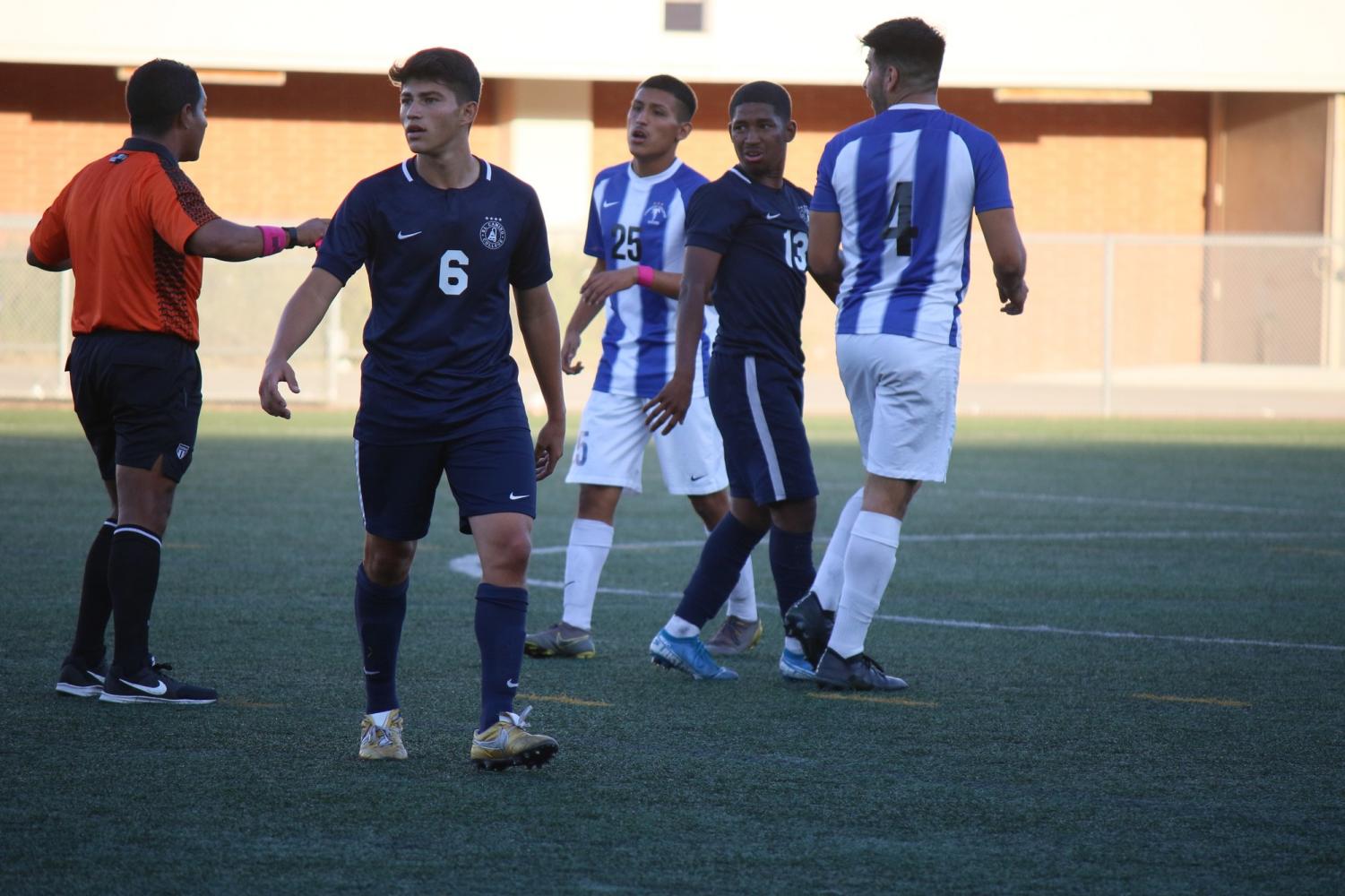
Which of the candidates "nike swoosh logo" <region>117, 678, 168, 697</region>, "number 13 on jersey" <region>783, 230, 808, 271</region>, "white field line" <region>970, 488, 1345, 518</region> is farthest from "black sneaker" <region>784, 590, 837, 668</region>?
"white field line" <region>970, 488, 1345, 518</region>

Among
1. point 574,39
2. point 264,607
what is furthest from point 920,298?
point 574,39

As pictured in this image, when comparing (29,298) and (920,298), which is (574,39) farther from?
(920,298)

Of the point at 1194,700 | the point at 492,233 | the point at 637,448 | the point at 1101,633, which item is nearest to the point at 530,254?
the point at 492,233

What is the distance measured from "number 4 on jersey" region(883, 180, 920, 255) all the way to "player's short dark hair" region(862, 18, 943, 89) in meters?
0.38

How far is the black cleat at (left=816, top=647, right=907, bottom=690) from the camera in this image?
19.5ft

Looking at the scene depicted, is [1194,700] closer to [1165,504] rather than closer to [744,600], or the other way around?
[744,600]

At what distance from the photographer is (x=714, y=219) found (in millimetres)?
6238

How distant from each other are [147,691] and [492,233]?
6.31ft

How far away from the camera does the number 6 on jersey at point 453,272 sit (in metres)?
4.71

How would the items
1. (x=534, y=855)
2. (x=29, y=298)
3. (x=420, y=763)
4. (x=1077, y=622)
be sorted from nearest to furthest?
(x=534, y=855)
(x=420, y=763)
(x=1077, y=622)
(x=29, y=298)

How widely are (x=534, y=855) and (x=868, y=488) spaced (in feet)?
→ 8.18

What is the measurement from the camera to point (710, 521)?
7.30 metres

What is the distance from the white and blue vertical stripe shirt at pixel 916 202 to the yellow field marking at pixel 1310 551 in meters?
4.70

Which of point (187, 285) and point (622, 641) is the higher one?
point (187, 285)
